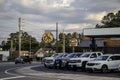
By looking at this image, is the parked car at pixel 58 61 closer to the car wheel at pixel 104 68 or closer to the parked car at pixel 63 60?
the parked car at pixel 63 60

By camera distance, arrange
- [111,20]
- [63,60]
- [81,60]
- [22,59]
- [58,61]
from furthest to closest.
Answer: [111,20] < [22,59] < [58,61] < [63,60] < [81,60]

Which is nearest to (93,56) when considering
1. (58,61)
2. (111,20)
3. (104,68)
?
(104,68)

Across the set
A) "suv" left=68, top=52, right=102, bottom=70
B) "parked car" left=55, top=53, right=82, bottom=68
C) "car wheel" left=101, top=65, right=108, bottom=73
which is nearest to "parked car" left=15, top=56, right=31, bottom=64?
"parked car" left=55, top=53, right=82, bottom=68

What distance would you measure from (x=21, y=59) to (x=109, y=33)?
2154 cm

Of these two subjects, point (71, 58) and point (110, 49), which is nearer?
point (71, 58)

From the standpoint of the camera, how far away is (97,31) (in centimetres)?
4459

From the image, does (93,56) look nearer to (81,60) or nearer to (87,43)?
(81,60)

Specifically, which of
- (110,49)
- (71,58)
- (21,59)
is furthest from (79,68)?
(110,49)

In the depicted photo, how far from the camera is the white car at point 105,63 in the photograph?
30.8 meters

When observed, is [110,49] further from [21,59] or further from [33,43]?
[33,43]

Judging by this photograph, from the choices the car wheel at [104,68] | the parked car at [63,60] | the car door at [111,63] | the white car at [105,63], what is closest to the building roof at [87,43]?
the parked car at [63,60]

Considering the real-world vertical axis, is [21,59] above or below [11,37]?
below

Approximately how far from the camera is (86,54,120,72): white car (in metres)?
30.8

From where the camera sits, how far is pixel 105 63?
30906mm
